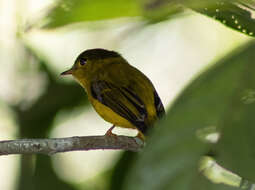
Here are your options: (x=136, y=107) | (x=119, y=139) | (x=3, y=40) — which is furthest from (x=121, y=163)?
(x=3, y=40)

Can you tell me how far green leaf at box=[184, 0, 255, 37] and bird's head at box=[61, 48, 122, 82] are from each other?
4613 millimetres

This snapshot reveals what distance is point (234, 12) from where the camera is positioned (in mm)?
1119

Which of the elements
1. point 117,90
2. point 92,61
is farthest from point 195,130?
point 92,61

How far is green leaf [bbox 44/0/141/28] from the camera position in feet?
3.52

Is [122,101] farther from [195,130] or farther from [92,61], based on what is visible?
[195,130]

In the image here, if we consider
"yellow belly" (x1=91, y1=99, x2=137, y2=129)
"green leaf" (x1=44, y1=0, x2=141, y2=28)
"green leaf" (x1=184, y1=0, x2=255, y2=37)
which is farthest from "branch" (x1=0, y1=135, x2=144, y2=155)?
"green leaf" (x1=184, y1=0, x2=255, y2=37)

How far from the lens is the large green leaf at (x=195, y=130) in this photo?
95 cm

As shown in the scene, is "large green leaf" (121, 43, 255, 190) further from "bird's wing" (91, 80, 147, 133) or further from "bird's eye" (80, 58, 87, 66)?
"bird's eye" (80, 58, 87, 66)

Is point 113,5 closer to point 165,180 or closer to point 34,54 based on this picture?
point 165,180

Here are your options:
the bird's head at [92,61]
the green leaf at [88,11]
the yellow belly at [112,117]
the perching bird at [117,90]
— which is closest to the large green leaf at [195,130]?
the green leaf at [88,11]

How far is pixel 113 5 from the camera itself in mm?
1076

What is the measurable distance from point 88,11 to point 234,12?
328mm

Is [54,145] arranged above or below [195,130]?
below

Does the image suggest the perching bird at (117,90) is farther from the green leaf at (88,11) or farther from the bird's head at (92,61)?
the green leaf at (88,11)
